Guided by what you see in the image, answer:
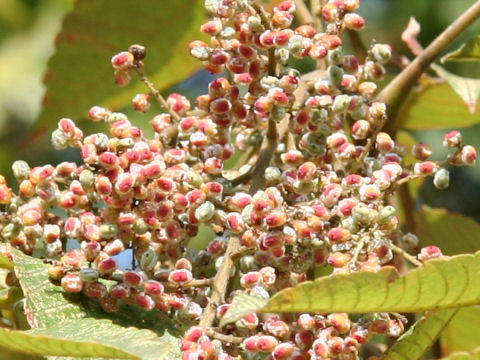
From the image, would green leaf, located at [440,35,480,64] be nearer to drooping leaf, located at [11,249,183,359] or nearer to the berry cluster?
the berry cluster

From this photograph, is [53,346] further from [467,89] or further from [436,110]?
[436,110]

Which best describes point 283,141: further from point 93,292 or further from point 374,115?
point 93,292

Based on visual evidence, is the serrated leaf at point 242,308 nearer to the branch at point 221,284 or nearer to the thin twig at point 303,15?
the branch at point 221,284

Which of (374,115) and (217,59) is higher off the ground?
(217,59)

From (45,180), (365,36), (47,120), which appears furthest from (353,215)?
(365,36)

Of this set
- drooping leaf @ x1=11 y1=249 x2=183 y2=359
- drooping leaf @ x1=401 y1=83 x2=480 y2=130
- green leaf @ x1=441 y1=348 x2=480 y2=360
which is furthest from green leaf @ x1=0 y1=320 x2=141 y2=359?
drooping leaf @ x1=401 y1=83 x2=480 y2=130

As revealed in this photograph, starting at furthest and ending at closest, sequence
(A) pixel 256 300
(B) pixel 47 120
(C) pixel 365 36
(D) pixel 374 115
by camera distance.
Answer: (C) pixel 365 36
(B) pixel 47 120
(D) pixel 374 115
(A) pixel 256 300
